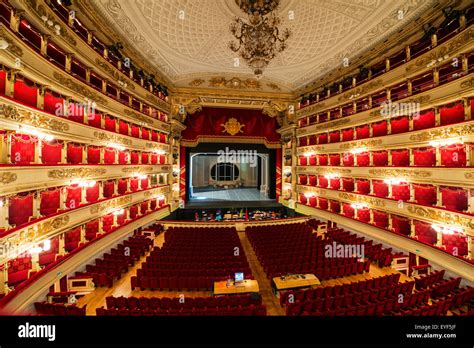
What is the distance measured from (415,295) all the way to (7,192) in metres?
11.9

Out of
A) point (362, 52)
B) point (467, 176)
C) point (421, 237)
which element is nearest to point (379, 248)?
point (421, 237)

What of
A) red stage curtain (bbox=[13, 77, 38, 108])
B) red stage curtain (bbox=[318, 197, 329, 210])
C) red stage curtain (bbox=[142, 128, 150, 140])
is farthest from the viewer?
red stage curtain (bbox=[318, 197, 329, 210])

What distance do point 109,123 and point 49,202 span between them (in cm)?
557

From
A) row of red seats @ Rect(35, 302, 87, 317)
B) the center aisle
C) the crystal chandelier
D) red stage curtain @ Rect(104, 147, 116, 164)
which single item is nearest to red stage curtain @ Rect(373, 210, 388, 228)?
the center aisle

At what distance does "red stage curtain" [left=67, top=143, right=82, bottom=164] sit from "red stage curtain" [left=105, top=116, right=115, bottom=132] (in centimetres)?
248

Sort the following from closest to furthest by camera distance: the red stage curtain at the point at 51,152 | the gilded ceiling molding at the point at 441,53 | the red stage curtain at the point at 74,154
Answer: the red stage curtain at the point at 51,152 → the gilded ceiling molding at the point at 441,53 → the red stage curtain at the point at 74,154

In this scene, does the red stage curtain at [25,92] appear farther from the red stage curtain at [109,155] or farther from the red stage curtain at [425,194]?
the red stage curtain at [425,194]

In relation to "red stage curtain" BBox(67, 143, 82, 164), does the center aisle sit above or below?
below

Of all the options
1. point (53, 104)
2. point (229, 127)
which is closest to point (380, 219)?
point (229, 127)

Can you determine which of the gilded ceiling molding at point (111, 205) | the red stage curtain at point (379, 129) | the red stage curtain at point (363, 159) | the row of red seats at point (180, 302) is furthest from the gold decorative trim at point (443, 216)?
the gilded ceiling molding at point (111, 205)

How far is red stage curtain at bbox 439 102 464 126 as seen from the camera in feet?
29.5

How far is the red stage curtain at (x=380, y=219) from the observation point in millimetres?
12391

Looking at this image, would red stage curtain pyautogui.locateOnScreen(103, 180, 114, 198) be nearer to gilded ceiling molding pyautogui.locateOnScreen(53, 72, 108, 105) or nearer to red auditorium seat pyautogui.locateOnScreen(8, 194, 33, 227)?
gilded ceiling molding pyautogui.locateOnScreen(53, 72, 108, 105)

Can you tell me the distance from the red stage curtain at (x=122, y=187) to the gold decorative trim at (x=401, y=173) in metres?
14.6
